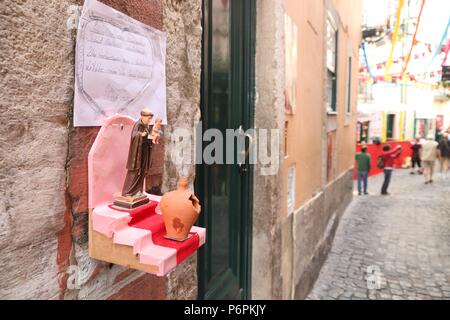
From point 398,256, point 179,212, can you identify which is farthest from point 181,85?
point 398,256

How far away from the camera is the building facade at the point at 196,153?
2.85 feet

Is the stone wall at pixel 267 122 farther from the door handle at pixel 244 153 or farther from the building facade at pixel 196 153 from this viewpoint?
the door handle at pixel 244 153

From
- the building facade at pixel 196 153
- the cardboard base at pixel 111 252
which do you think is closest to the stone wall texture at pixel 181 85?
the building facade at pixel 196 153

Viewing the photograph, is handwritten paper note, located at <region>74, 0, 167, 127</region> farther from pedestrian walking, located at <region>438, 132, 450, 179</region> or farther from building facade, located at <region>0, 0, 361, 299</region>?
pedestrian walking, located at <region>438, 132, 450, 179</region>

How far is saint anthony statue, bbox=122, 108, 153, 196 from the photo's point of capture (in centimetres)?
108

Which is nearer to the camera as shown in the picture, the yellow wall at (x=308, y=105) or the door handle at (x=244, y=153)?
the door handle at (x=244, y=153)

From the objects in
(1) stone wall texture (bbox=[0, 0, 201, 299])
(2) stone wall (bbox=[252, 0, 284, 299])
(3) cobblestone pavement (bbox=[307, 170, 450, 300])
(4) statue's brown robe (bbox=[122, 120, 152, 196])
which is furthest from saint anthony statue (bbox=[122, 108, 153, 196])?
(2) stone wall (bbox=[252, 0, 284, 299])

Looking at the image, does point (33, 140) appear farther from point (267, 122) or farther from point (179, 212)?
point (267, 122)

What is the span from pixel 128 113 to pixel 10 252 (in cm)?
54

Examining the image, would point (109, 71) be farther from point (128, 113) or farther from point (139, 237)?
point (139, 237)

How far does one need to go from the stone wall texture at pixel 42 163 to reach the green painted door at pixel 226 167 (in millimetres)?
1138

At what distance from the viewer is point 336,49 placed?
663 centimetres

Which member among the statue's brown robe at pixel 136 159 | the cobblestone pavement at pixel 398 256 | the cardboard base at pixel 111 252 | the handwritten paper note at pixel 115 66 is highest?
the handwritten paper note at pixel 115 66

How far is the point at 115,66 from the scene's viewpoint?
1.15m
